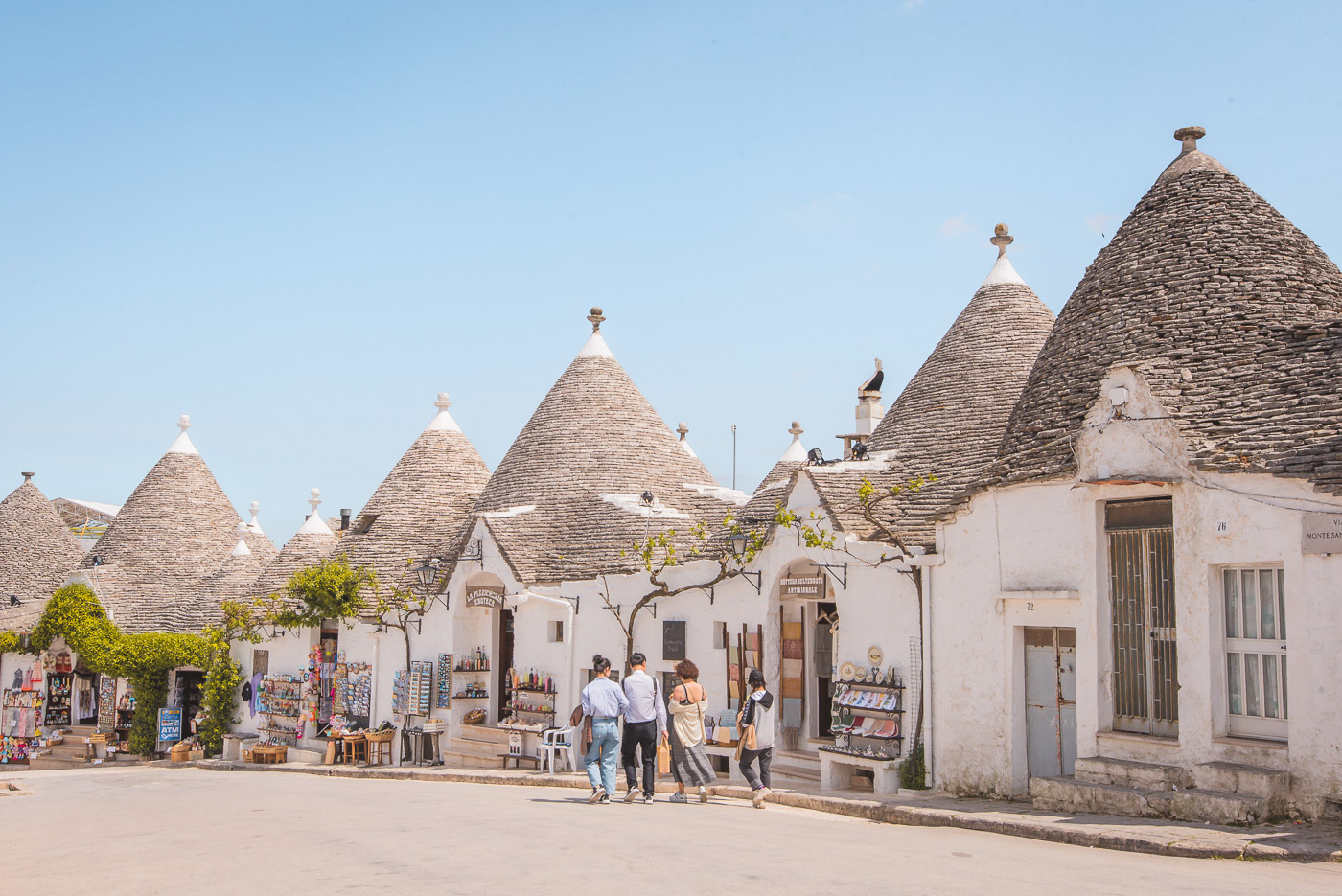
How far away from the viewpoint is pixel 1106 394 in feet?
38.4

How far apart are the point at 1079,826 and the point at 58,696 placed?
89.4 feet

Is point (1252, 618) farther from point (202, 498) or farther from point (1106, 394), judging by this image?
point (202, 498)

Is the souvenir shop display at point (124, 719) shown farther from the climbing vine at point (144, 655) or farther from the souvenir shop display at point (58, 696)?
the souvenir shop display at point (58, 696)

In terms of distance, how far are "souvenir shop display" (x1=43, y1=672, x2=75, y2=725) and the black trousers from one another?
909 inches

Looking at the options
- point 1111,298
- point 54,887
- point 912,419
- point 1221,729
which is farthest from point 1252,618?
point 54,887

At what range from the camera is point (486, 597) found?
67.8 ft

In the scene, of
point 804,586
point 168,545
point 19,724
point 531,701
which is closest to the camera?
point 804,586

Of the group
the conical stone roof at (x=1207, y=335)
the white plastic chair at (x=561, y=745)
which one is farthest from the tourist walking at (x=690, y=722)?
the white plastic chair at (x=561, y=745)

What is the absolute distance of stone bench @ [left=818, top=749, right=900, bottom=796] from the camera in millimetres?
13586


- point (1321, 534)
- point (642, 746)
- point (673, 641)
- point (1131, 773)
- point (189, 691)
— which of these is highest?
point (1321, 534)

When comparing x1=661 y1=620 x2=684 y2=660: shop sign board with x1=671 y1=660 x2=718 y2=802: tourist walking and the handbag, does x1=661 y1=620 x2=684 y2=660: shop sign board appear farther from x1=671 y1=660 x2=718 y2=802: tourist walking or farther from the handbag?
x1=671 y1=660 x2=718 y2=802: tourist walking

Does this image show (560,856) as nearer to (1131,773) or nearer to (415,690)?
(1131,773)

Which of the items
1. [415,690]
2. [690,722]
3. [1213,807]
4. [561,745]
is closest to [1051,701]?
[1213,807]

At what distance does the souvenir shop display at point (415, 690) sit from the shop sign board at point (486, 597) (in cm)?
155
